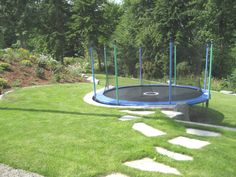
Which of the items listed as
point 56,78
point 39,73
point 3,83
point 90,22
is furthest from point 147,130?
point 90,22

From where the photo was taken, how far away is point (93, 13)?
1636 centimetres

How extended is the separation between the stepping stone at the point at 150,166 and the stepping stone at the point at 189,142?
0.69 m

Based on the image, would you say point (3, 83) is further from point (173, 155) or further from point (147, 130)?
point (173, 155)

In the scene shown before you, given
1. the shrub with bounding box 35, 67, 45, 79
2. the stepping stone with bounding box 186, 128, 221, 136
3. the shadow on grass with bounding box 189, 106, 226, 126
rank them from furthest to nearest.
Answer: the shrub with bounding box 35, 67, 45, 79 → the shadow on grass with bounding box 189, 106, 226, 126 → the stepping stone with bounding box 186, 128, 221, 136

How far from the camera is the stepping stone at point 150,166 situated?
2.74 metres

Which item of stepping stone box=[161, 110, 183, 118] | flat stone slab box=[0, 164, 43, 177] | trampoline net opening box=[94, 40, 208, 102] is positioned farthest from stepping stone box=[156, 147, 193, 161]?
trampoline net opening box=[94, 40, 208, 102]

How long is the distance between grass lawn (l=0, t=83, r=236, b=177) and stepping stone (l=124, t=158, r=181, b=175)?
0.07 meters

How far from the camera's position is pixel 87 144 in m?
3.46

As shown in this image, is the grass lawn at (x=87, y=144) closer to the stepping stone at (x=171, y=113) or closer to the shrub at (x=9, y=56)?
the stepping stone at (x=171, y=113)

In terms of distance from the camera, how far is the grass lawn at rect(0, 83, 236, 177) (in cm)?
280

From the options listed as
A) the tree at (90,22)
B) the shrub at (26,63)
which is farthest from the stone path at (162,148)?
the tree at (90,22)

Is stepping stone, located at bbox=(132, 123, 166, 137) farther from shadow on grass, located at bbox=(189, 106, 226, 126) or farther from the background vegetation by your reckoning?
the background vegetation

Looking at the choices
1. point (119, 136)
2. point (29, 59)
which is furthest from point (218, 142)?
point (29, 59)

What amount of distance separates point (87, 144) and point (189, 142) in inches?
52.6
